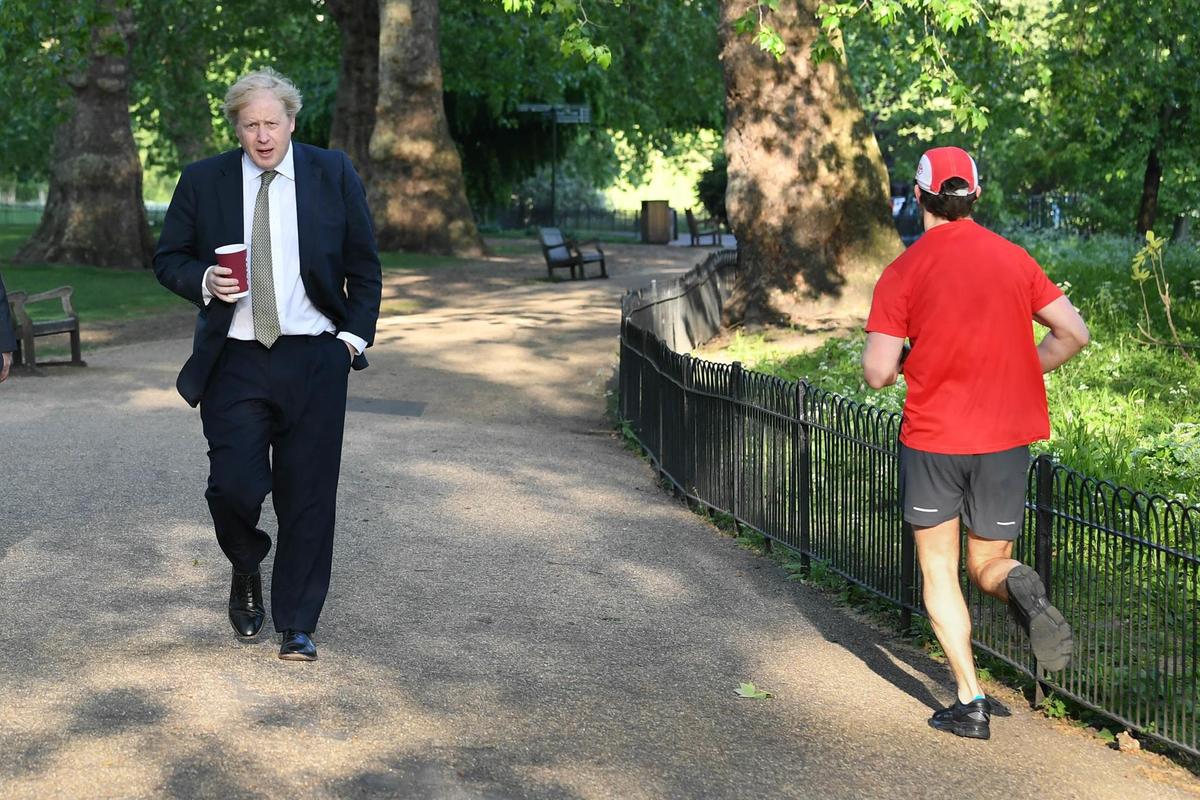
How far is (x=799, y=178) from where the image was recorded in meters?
17.1

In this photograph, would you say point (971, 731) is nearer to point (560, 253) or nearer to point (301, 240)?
point (301, 240)

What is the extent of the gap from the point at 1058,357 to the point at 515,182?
44622mm

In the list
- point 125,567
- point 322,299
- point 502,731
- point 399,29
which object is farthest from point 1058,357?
point 399,29

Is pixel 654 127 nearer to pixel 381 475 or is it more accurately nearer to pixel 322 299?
pixel 381 475

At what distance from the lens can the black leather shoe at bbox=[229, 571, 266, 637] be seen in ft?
20.4

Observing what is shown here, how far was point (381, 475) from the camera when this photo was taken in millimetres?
10422

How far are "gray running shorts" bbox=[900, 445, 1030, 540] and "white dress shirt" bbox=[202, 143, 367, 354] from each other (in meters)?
2.12

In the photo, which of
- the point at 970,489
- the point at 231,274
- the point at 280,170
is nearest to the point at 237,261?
the point at 231,274

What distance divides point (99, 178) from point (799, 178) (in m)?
16.4

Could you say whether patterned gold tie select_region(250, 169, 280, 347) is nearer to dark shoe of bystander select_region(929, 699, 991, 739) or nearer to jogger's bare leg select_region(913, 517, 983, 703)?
jogger's bare leg select_region(913, 517, 983, 703)

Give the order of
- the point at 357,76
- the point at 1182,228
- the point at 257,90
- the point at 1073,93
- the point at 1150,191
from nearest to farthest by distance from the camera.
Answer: the point at 257,90, the point at 1073,93, the point at 1150,191, the point at 1182,228, the point at 357,76

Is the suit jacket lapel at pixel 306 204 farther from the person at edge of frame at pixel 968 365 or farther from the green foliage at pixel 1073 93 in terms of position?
the green foliage at pixel 1073 93

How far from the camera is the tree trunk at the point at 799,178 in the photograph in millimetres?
16859

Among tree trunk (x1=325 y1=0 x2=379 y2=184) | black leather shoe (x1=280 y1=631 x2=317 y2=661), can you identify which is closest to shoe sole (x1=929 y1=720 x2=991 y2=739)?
black leather shoe (x1=280 y1=631 x2=317 y2=661)
